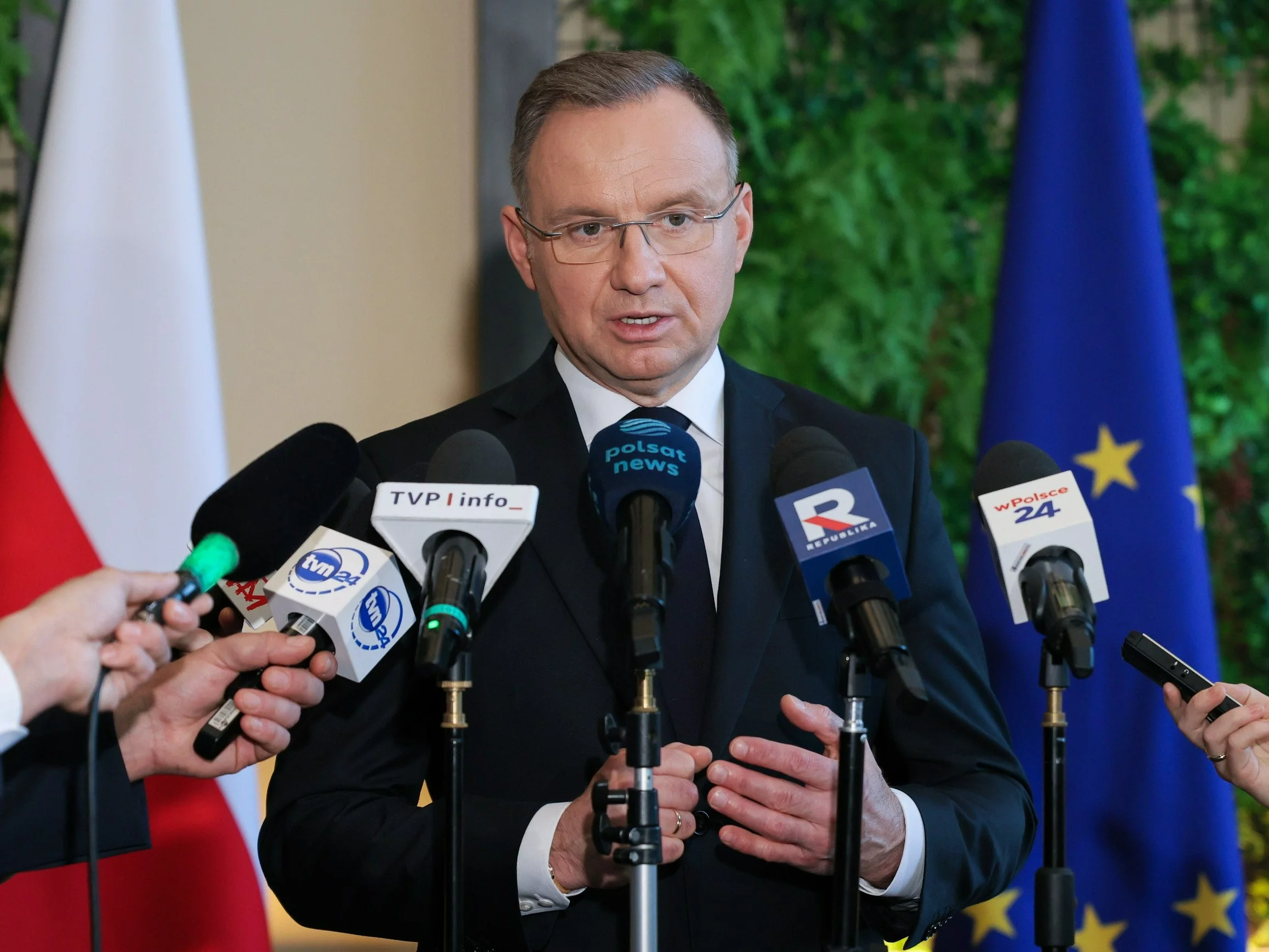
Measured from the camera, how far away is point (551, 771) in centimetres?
166

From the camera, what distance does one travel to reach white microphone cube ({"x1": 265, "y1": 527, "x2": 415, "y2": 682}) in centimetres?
132

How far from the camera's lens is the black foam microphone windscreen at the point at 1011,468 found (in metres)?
1.41

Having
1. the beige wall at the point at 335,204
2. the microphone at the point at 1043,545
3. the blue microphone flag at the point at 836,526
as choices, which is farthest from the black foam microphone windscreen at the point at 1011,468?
the beige wall at the point at 335,204

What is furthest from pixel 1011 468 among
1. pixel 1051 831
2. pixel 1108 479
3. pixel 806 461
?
pixel 1108 479

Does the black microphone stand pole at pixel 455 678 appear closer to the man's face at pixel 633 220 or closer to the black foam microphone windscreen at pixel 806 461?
the black foam microphone windscreen at pixel 806 461

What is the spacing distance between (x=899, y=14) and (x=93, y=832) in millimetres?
2635

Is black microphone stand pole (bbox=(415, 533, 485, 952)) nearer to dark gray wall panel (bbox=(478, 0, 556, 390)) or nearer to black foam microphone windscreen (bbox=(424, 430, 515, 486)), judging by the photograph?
black foam microphone windscreen (bbox=(424, 430, 515, 486))

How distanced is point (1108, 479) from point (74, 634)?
2131mm

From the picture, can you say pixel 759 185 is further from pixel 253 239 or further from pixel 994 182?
pixel 253 239

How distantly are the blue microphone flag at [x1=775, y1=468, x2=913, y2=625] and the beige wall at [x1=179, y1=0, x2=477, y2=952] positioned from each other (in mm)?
1950

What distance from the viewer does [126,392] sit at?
2568 millimetres

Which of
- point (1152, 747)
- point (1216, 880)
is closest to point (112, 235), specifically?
point (1152, 747)

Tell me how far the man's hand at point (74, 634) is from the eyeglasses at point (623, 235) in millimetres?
797

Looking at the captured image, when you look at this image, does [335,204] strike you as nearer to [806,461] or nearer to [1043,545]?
[806,461]
